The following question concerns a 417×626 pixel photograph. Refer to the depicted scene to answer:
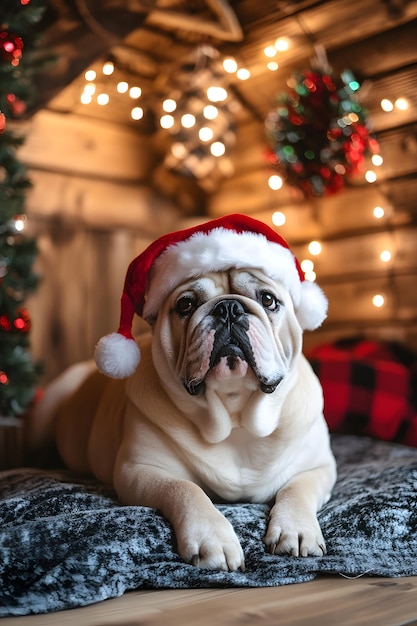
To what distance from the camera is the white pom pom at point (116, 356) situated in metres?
1.64

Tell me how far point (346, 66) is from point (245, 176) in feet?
2.49

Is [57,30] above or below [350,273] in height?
above

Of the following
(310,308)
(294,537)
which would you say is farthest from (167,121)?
(294,537)

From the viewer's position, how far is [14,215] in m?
2.30

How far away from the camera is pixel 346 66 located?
2643 mm

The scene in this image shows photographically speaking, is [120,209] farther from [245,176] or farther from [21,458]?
[21,458]

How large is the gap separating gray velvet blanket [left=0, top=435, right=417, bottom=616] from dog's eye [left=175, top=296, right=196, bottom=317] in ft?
1.35

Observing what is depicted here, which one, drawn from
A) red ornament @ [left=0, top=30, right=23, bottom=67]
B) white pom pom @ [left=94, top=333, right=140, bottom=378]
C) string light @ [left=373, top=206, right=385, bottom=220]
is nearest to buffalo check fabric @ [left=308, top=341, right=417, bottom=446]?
string light @ [left=373, top=206, right=385, bottom=220]

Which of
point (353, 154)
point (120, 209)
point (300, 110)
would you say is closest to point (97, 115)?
point (120, 209)

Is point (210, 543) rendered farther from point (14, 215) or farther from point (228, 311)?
point (14, 215)

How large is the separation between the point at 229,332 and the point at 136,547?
1.44 feet

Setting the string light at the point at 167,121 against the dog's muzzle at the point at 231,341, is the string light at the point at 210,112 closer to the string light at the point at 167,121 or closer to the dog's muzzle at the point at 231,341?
the string light at the point at 167,121

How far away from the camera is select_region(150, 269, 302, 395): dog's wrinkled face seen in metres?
1.46

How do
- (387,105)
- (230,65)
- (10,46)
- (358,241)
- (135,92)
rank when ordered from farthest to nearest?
(135,92), (230,65), (358,241), (387,105), (10,46)
